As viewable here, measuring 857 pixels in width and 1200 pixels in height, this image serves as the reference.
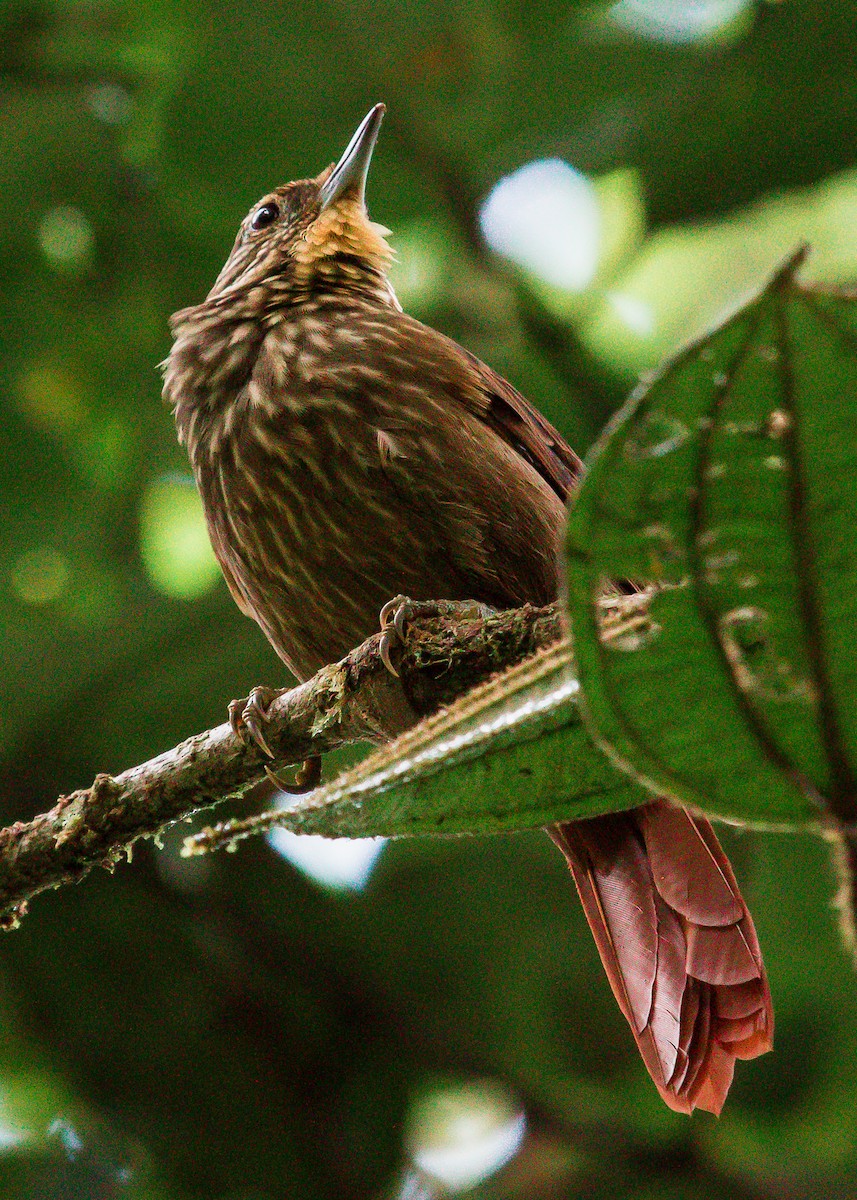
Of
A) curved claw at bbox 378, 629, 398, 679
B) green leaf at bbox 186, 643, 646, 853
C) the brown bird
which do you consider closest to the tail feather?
the brown bird

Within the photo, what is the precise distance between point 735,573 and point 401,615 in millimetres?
1295

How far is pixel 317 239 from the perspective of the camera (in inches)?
139

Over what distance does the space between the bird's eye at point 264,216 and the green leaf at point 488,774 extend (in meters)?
2.82

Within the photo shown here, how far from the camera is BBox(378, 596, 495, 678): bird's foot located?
2230mm

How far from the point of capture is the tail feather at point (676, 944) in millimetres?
2029

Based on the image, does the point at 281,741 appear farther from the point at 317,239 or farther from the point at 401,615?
the point at 317,239

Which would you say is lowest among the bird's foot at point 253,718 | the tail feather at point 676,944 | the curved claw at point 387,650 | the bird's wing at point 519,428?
the tail feather at point 676,944

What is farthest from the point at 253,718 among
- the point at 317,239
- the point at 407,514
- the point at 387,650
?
the point at 317,239

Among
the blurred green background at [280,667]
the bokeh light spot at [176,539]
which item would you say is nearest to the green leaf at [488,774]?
the blurred green background at [280,667]

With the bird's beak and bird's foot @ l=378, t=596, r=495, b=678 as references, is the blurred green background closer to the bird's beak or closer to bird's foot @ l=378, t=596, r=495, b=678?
the bird's beak

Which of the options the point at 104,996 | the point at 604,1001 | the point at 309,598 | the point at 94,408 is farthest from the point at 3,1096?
the point at 309,598

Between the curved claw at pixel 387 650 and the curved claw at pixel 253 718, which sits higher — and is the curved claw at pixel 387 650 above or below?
below

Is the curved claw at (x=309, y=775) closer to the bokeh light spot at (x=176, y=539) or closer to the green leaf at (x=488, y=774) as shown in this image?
the green leaf at (x=488, y=774)

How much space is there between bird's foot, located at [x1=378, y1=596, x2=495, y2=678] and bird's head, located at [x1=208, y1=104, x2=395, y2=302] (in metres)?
1.18
